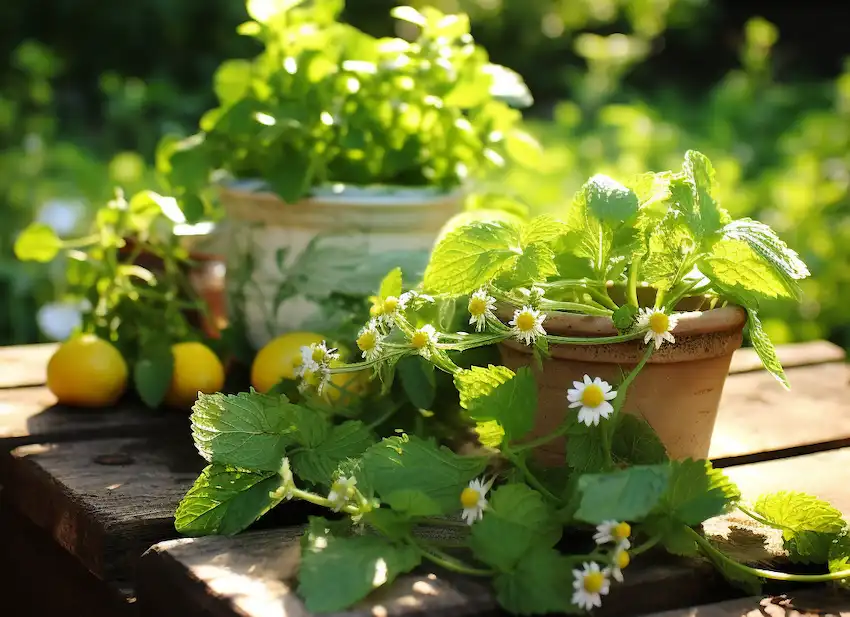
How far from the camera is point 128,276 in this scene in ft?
4.58

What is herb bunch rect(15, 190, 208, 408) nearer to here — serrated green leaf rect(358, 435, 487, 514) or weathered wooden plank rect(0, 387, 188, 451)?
weathered wooden plank rect(0, 387, 188, 451)

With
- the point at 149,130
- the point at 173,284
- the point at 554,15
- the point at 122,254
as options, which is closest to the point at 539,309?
the point at 173,284

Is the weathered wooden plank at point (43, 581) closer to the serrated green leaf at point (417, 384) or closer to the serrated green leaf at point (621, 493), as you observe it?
the serrated green leaf at point (417, 384)

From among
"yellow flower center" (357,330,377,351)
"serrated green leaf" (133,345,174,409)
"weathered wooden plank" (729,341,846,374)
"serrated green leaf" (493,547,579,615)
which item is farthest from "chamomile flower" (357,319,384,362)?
"weathered wooden plank" (729,341,846,374)

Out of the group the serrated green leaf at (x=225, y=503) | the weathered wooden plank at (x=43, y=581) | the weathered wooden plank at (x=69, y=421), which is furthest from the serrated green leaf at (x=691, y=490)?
the weathered wooden plank at (x=69, y=421)

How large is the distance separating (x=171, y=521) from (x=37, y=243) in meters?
0.58

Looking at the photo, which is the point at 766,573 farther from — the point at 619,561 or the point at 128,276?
the point at 128,276

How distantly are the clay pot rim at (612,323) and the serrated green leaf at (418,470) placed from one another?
0.14 meters

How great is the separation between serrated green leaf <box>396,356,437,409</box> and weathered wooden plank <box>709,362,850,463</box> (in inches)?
12.6

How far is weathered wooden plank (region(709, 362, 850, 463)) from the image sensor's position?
3.79 feet

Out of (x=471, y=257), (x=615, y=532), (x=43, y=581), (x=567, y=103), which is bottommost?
(x=43, y=581)

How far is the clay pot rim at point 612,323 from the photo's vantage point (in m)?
0.87

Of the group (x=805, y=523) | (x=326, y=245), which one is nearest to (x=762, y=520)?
(x=805, y=523)

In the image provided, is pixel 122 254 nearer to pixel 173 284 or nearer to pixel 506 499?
pixel 173 284
